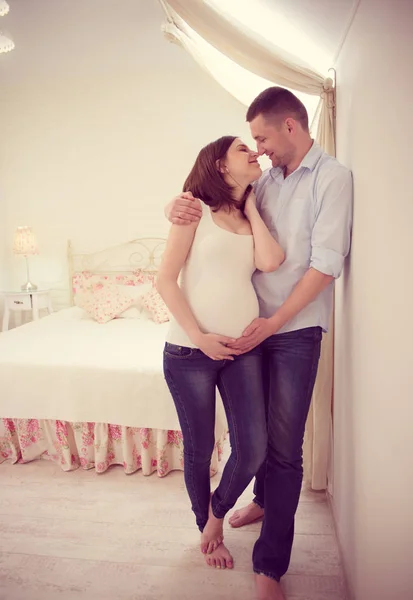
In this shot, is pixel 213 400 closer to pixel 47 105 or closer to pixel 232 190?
pixel 232 190

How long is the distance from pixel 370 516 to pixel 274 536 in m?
0.46

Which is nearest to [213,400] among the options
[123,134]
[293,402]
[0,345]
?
[293,402]

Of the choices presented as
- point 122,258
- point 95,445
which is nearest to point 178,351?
point 95,445

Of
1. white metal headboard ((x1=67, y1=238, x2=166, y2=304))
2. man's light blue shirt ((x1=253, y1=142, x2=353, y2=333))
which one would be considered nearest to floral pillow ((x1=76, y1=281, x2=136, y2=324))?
white metal headboard ((x1=67, y1=238, x2=166, y2=304))

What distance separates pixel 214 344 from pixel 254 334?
0.13 metres

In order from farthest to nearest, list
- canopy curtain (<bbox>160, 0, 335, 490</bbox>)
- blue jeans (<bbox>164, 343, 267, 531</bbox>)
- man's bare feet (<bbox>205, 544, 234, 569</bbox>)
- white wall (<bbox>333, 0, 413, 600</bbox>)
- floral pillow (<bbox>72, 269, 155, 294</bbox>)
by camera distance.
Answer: floral pillow (<bbox>72, 269, 155, 294</bbox>)
canopy curtain (<bbox>160, 0, 335, 490</bbox>)
man's bare feet (<bbox>205, 544, 234, 569</bbox>)
blue jeans (<bbox>164, 343, 267, 531</bbox>)
white wall (<bbox>333, 0, 413, 600</bbox>)

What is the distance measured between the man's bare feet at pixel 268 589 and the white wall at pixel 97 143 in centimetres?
337

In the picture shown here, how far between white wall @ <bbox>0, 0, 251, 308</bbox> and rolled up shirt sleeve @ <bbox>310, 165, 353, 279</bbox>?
116 inches

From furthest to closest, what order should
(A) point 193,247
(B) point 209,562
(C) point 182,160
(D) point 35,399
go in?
(C) point 182,160 → (D) point 35,399 → (B) point 209,562 → (A) point 193,247

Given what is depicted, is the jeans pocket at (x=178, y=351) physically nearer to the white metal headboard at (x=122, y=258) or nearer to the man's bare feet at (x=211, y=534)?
the man's bare feet at (x=211, y=534)

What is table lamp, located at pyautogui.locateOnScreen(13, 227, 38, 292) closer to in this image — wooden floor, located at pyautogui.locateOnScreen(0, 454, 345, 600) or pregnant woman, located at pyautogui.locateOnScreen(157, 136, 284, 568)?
wooden floor, located at pyautogui.locateOnScreen(0, 454, 345, 600)

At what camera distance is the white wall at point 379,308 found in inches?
35.0

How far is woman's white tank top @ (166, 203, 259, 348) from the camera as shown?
1.42 m

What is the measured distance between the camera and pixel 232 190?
4.87ft
